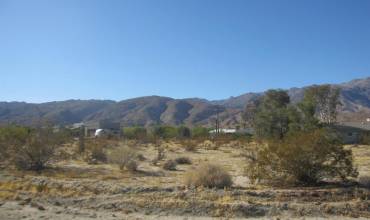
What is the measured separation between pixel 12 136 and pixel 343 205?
23558 millimetres

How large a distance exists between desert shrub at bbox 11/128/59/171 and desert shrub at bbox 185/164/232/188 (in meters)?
11.4

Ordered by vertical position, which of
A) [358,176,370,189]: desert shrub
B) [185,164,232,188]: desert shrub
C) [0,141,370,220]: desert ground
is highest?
[185,164,232,188]: desert shrub

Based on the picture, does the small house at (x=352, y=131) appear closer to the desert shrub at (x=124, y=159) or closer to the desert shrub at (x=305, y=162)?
the desert shrub at (x=124, y=159)

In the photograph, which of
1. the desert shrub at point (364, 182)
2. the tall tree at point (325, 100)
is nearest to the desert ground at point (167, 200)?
the desert shrub at point (364, 182)

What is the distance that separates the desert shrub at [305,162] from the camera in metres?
20.0

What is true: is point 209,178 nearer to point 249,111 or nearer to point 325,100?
point 325,100

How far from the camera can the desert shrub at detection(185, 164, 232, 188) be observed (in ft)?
63.5

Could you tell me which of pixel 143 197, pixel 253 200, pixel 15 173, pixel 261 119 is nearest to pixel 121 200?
pixel 143 197

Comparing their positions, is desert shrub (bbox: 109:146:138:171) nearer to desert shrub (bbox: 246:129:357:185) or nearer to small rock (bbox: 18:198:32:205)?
desert shrub (bbox: 246:129:357:185)

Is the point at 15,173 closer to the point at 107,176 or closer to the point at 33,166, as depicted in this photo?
the point at 33,166

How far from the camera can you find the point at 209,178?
19.4 m

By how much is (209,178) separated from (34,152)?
1263cm

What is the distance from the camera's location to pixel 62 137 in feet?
104

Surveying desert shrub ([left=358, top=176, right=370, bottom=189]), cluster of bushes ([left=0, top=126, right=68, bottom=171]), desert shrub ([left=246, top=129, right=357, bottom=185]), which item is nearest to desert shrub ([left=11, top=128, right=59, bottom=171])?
cluster of bushes ([left=0, top=126, right=68, bottom=171])
